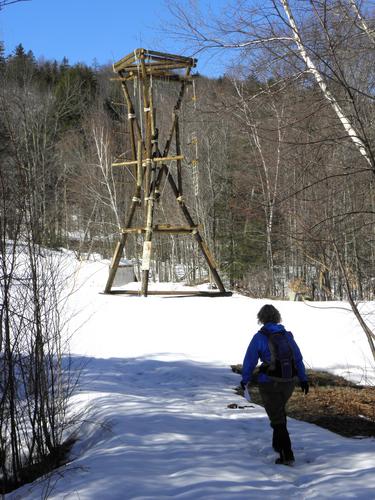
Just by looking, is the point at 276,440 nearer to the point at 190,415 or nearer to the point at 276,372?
the point at 276,372

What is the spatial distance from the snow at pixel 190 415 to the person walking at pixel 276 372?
0.26m

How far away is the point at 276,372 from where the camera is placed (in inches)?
186

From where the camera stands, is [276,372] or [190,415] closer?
[276,372]

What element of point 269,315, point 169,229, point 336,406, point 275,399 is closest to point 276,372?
point 275,399

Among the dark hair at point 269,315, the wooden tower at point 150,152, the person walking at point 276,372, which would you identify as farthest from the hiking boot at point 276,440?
the wooden tower at point 150,152

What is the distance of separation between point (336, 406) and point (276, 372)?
2469 mm

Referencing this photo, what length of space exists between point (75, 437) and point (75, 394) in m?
1.18

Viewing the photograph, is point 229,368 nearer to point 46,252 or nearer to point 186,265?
point 46,252

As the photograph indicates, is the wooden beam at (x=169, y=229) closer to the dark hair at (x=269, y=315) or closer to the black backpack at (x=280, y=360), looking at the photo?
the dark hair at (x=269, y=315)

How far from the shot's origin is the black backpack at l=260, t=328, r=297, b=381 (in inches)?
185

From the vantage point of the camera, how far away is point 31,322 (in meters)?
4.47

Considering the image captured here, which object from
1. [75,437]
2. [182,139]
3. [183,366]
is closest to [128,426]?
[75,437]

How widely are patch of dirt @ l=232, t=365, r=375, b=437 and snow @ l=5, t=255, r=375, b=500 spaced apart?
0.30 m

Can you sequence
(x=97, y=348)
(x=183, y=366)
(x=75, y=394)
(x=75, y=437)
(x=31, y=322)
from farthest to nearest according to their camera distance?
(x=97, y=348)
(x=183, y=366)
(x=75, y=394)
(x=75, y=437)
(x=31, y=322)
